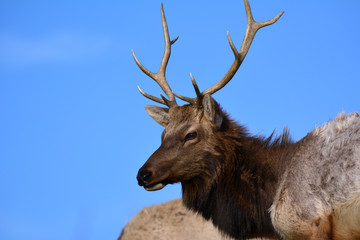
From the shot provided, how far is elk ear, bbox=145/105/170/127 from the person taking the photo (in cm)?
946

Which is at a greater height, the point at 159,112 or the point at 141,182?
the point at 159,112

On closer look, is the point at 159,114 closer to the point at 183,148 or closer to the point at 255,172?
the point at 183,148

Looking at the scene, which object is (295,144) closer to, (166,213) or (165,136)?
(165,136)

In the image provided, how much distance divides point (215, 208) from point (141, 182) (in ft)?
3.64

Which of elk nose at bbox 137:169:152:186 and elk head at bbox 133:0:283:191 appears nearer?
elk nose at bbox 137:169:152:186

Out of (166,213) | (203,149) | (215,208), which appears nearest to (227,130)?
(203,149)

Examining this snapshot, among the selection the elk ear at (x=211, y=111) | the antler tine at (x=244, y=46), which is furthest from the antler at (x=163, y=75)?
the elk ear at (x=211, y=111)

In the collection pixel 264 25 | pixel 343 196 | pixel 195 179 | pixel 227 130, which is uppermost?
pixel 264 25

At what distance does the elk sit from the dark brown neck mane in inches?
0.5

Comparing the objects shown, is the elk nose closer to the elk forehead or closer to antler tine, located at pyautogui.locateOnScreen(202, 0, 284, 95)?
the elk forehead

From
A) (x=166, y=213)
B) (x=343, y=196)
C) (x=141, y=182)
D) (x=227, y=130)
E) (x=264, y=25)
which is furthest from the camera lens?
(x=166, y=213)

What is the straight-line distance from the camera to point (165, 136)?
871 cm

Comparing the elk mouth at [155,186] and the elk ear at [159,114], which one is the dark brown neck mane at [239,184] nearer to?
the elk mouth at [155,186]

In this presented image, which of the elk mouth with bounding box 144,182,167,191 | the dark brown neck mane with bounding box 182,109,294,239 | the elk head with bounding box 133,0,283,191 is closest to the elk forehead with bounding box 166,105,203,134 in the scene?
the elk head with bounding box 133,0,283,191
